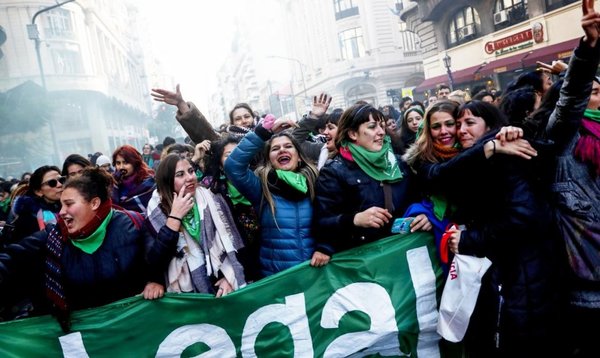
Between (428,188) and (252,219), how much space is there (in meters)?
1.39

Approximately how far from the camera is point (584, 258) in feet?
7.91

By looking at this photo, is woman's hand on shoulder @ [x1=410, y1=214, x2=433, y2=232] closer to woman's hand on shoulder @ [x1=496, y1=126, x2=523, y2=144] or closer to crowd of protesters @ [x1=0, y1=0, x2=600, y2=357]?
crowd of protesters @ [x1=0, y1=0, x2=600, y2=357]

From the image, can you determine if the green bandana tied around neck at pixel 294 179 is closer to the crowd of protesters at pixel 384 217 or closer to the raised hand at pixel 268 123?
the crowd of protesters at pixel 384 217

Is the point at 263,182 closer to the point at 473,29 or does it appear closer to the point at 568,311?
the point at 568,311

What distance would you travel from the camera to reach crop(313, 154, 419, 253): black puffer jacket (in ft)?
9.58

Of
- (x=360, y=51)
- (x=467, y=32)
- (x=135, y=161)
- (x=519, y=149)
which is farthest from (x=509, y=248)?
(x=360, y=51)

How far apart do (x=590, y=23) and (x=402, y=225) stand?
161 centimetres

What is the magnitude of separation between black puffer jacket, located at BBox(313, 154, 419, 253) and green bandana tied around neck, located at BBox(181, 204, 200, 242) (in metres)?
0.85

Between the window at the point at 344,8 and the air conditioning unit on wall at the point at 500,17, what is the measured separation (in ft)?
86.4

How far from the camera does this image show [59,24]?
39469 mm

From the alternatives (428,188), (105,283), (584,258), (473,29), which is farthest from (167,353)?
(473,29)

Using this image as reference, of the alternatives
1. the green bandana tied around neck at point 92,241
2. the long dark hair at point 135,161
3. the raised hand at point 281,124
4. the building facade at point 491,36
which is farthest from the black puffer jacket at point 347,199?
the building facade at point 491,36

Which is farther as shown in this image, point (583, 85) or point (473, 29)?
point (473, 29)

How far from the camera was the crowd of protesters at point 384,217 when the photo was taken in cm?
241
